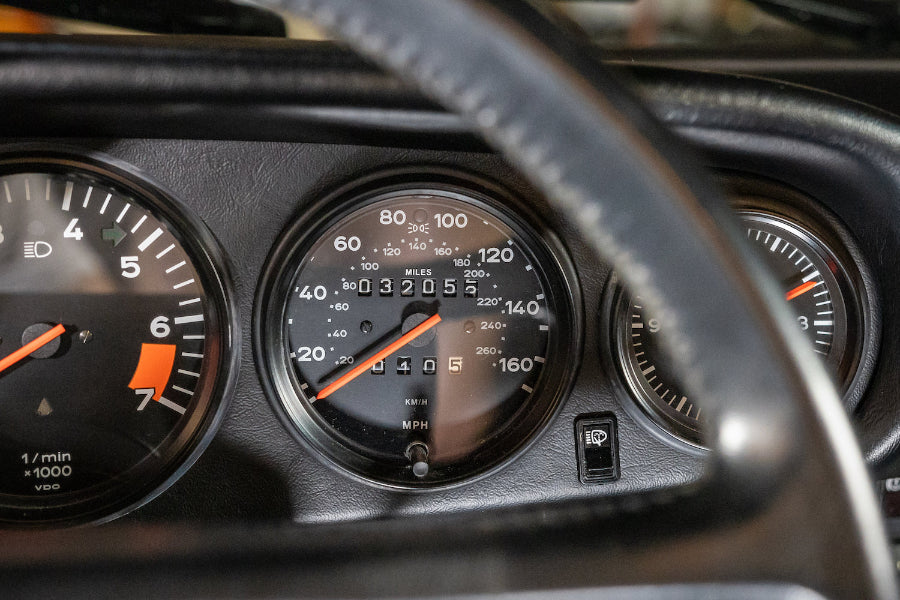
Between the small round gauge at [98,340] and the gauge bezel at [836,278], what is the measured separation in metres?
0.86

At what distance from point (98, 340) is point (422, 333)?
2.30ft

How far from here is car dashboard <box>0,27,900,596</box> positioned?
5.37 feet

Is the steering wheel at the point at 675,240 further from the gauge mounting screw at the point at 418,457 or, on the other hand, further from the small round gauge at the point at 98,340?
the small round gauge at the point at 98,340

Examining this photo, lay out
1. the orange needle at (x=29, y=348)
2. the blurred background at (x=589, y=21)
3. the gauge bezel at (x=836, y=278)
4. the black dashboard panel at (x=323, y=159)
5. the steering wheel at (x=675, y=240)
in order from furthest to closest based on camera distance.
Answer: the blurred background at (x=589, y=21)
the gauge bezel at (x=836, y=278)
the orange needle at (x=29, y=348)
the black dashboard panel at (x=323, y=159)
the steering wheel at (x=675, y=240)

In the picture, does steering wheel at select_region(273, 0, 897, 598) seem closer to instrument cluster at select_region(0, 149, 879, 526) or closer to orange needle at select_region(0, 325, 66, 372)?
instrument cluster at select_region(0, 149, 879, 526)

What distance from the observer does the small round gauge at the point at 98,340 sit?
164 cm

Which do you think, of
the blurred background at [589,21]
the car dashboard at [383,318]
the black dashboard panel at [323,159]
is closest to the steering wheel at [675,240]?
the black dashboard panel at [323,159]

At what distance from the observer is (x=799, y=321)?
1.77 metres

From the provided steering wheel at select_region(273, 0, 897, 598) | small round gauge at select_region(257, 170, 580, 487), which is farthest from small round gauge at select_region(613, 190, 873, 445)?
steering wheel at select_region(273, 0, 897, 598)

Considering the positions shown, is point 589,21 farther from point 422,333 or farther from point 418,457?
point 418,457

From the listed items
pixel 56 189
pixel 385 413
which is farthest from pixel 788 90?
pixel 56 189

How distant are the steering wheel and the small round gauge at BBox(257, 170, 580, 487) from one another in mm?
1067

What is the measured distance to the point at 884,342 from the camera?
5.64 ft

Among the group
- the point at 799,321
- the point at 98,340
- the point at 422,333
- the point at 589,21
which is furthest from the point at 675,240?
the point at 589,21
